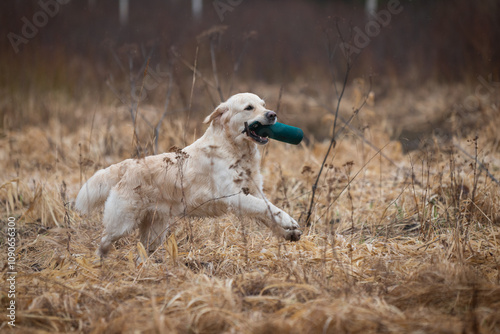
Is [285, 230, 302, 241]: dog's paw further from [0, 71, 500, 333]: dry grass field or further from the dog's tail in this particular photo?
the dog's tail

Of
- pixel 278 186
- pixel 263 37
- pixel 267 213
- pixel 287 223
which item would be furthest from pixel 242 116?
pixel 263 37

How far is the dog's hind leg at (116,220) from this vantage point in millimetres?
3184

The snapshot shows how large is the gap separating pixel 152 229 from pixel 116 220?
31 centimetres

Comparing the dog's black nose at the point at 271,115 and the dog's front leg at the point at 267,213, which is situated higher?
the dog's black nose at the point at 271,115

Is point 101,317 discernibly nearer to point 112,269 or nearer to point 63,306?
point 63,306

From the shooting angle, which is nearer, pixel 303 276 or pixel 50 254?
pixel 303 276

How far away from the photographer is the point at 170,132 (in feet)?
17.8

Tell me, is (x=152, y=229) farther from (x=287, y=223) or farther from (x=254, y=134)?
(x=287, y=223)

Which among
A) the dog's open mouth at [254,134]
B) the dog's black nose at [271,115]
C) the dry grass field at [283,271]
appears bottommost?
the dry grass field at [283,271]

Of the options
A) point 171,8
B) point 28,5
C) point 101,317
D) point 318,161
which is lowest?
point 101,317

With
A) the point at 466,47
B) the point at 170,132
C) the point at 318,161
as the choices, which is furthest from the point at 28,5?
the point at 466,47

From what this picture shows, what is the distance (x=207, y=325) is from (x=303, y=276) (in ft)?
2.19

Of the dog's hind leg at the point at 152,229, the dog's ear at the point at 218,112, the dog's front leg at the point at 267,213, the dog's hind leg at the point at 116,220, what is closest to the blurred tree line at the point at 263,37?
the dog's ear at the point at 218,112

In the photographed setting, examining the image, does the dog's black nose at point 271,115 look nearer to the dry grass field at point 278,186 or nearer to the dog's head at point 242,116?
the dog's head at point 242,116
